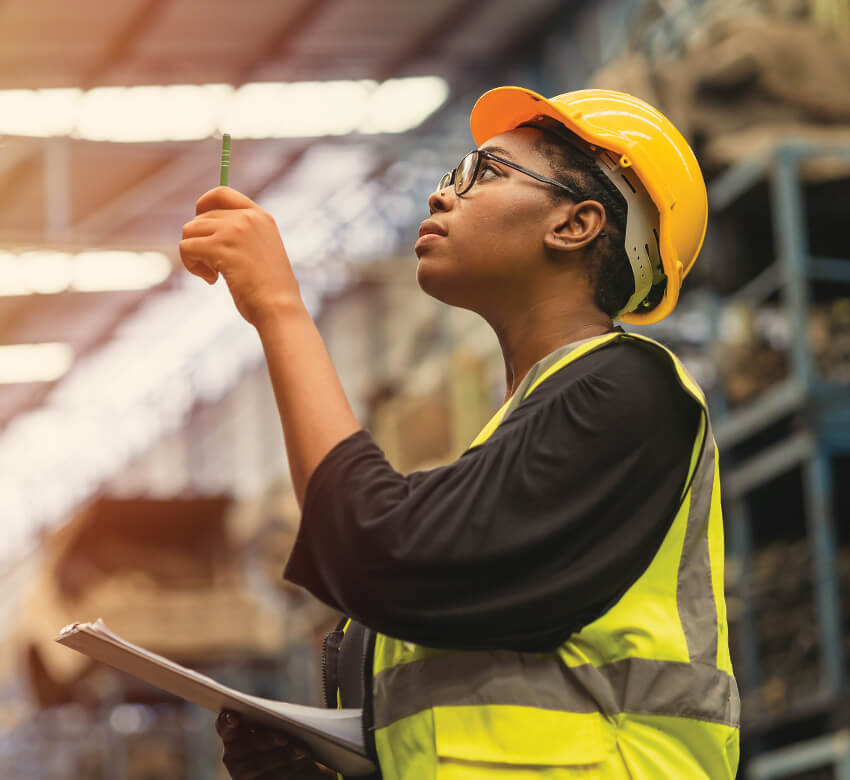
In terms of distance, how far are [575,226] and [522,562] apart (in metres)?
0.50

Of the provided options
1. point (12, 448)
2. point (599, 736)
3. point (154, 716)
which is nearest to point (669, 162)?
point (599, 736)

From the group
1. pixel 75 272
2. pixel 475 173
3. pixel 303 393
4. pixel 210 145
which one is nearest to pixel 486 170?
pixel 475 173

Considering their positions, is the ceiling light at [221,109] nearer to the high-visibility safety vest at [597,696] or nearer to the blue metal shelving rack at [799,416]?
the blue metal shelving rack at [799,416]

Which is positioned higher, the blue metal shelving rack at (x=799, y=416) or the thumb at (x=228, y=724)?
the blue metal shelving rack at (x=799, y=416)

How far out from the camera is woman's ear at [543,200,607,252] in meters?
1.88

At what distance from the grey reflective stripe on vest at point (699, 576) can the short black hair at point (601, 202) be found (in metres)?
0.28

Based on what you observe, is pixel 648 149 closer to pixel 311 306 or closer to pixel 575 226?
pixel 575 226

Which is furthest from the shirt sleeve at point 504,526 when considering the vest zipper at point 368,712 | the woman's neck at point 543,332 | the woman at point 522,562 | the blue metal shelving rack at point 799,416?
the blue metal shelving rack at point 799,416

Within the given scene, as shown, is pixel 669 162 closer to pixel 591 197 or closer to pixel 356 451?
pixel 591 197

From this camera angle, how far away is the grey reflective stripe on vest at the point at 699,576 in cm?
169

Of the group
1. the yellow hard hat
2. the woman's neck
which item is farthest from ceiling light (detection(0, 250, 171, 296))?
the woman's neck

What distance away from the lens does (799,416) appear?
31.7 ft

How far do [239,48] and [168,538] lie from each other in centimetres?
507

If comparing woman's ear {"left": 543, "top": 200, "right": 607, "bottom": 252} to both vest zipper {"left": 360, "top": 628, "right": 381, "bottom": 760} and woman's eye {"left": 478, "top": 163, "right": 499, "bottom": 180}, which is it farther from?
vest zipper {"left": 360, "top": 628, "right": 381, "bottom": 760}
